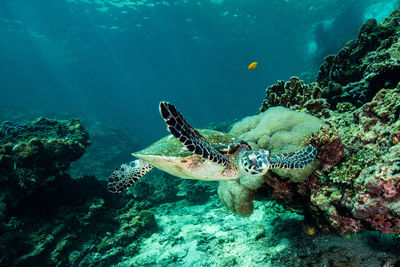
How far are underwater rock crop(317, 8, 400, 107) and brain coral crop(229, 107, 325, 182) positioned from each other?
210cm

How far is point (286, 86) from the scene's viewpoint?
21.1 ft

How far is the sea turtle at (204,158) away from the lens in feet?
7.91

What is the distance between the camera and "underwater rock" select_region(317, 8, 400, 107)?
4.51 meters

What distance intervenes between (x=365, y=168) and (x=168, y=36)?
158 ft

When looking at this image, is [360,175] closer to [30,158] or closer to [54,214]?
[30,158]

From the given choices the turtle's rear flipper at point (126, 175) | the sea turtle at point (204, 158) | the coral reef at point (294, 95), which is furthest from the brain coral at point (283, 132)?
the turtle's rear flipper at point (126, 175)

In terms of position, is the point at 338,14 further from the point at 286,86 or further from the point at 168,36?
the point at 286,86

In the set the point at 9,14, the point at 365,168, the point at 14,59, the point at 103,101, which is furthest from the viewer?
the point at 103,101

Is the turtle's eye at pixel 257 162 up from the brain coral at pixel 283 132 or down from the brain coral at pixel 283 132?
down

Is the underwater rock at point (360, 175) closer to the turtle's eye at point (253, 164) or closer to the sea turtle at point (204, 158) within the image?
the sea turtle at point (204, 158)

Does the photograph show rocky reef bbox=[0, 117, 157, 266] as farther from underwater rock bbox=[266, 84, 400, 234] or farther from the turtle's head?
underwater rock bbox=[266, 84, 400, 234]

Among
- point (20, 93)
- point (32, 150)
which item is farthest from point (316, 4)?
point (20, 93)

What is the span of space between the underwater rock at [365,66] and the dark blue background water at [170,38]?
21.5 metres

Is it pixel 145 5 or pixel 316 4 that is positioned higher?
pixel 145 5
